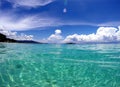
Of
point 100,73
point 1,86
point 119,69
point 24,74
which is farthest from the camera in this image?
point 119,69

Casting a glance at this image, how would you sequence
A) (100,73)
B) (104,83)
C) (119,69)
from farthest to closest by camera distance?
(119,69) < (100,73) < (104,83)

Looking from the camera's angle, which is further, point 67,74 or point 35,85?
point 67,74

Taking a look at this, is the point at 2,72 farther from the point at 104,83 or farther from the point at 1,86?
the point at 104,83

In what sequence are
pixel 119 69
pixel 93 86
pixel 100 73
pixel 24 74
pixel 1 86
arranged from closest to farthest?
pixel 1 86
pixel 93 86
pixel 24 74
pixel 100 73
pixel 119 69

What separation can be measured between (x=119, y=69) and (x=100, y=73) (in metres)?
2.16

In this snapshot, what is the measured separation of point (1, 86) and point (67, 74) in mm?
4113

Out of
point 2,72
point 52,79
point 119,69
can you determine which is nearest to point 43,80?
point 52,79

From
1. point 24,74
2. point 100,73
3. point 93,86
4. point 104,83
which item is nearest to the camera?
point 93,86

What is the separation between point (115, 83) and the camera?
10219 mm

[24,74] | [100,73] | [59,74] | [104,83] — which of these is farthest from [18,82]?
[100,73]

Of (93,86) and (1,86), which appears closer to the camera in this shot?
(1,86)

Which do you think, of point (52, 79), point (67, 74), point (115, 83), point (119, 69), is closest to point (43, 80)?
point (52, 79)

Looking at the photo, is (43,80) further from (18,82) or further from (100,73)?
(100,73)

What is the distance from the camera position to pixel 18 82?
952 cm
